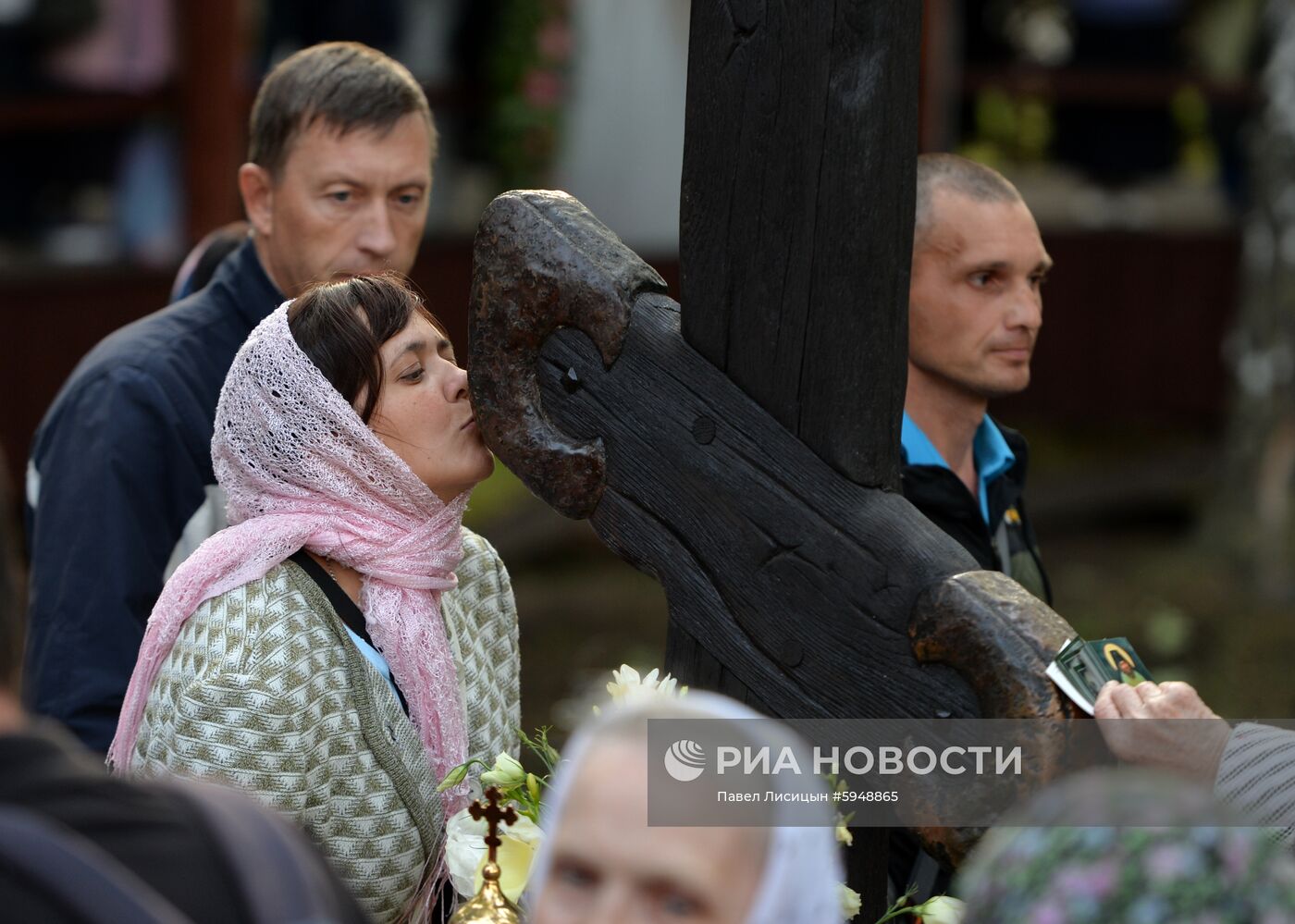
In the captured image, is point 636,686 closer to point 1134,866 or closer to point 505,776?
point 505,776

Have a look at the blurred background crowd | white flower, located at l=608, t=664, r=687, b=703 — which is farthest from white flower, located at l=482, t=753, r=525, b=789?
the blurred background crowd

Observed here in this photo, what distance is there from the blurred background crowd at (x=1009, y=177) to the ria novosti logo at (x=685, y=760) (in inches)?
198

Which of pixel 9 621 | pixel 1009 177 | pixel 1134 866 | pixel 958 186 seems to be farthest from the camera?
pixel 1009 177

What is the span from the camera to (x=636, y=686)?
2400mm

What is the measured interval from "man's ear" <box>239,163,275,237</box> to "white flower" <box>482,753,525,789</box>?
1.63m

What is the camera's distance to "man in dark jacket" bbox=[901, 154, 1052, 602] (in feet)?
11.2

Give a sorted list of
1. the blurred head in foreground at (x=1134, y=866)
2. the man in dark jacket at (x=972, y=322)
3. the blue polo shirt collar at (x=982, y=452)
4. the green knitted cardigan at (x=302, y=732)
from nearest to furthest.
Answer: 1. the blurred head in foreground at (x=1134, y=866)
2. the green knitted cardigan at (x=302, y=732)
3. the blue polo shirt collar at (x=982, y=452)
4. the man in dark jacket at (x=972, y=322)

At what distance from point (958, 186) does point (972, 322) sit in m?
0.28

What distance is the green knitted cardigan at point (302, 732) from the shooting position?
2492 millimetres

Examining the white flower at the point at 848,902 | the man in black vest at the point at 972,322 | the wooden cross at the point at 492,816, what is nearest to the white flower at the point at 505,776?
the wooden cross at the point at 492,816

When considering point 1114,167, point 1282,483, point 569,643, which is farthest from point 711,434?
point 1114,167

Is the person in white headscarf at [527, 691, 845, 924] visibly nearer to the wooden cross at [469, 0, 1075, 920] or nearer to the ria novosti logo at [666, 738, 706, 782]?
the ria novosti logo at [666, 738, 706, 782]

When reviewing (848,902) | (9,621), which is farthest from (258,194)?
(9,621)

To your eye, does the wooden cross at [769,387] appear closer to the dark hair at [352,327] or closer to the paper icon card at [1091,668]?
the paper icon card at [1091,668]
